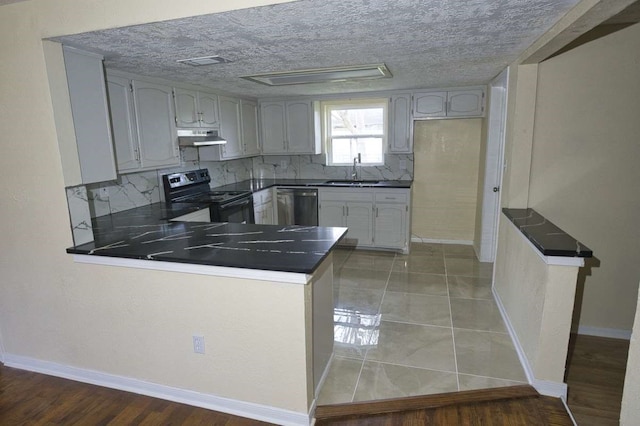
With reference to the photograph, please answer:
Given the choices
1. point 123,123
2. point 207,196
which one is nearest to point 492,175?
point 207,196

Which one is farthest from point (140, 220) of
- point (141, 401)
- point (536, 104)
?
point (536, 104)

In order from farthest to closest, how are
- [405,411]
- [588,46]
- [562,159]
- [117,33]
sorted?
[562,159]
[588,46]
[405,411]
[117,33]

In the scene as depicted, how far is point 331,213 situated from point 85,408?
11.2 feet

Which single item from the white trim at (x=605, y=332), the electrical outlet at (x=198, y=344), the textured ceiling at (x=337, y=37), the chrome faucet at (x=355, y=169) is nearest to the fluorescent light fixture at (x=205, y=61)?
the textured ceiling at (x=337, y=37)

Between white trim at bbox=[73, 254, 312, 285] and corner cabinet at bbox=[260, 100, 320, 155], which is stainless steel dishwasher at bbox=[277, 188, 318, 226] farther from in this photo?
white trim at bbox=[73, 254, 312, 285]

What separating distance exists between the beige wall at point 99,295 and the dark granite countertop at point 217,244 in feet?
0.42

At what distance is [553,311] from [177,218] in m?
2.83

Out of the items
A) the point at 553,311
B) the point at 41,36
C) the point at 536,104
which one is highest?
the point at 41,36

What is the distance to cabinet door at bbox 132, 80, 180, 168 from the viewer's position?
324cm

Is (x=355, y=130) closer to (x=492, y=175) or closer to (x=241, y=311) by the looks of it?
(x=492, y=175)

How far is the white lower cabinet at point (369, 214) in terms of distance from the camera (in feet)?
15.7

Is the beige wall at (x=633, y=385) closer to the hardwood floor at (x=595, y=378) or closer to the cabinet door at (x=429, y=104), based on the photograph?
the hardwood floor at (x=595, y=378)

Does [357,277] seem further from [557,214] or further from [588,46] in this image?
[588,46]

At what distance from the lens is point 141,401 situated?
2289mm
